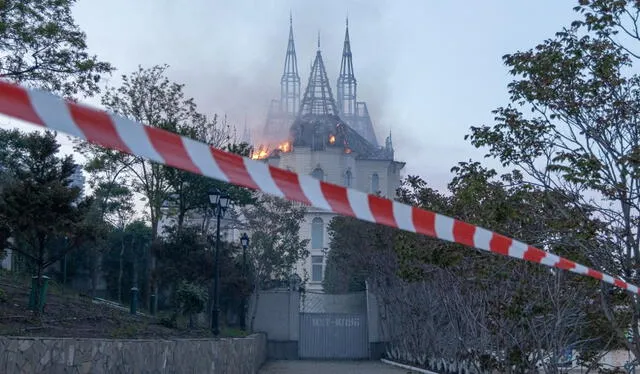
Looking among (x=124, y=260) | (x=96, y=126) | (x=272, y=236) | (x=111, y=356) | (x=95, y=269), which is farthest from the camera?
(x=272, y=236)

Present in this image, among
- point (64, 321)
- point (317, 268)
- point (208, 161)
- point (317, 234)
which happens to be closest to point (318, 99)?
point (317, 234)

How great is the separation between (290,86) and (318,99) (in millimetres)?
9672

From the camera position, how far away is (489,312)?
14.7m

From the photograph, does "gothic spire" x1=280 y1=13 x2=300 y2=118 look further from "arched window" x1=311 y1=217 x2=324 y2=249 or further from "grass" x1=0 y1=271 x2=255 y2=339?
"grass" x1=0 y1=271 x2=255 y2=339

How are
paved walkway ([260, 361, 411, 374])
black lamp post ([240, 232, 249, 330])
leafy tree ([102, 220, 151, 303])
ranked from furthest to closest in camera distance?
leafy tree ([102, 220, 151, 303]) → black lamp post ([240, 232, 249, 330]) → paved walkway ([260, 361, 411, 374])

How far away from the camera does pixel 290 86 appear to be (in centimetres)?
8519

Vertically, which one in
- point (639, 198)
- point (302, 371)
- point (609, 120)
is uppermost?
point (609, 120)

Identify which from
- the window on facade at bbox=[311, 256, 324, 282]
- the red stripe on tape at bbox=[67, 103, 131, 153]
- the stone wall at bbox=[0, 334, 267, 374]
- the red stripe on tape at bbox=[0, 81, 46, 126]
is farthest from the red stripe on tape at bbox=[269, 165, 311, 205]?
the window on facade at bbox=[311, 256, 324, 282]

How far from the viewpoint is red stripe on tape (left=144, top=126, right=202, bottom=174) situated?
12.3 feet

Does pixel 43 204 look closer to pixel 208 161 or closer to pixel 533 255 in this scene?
pixel 533 255

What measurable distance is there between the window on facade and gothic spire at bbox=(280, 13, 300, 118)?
14889 millimetres

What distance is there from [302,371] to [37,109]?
989 inches

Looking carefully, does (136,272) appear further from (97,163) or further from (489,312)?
(489,312)

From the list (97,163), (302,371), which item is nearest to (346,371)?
(302,371)
